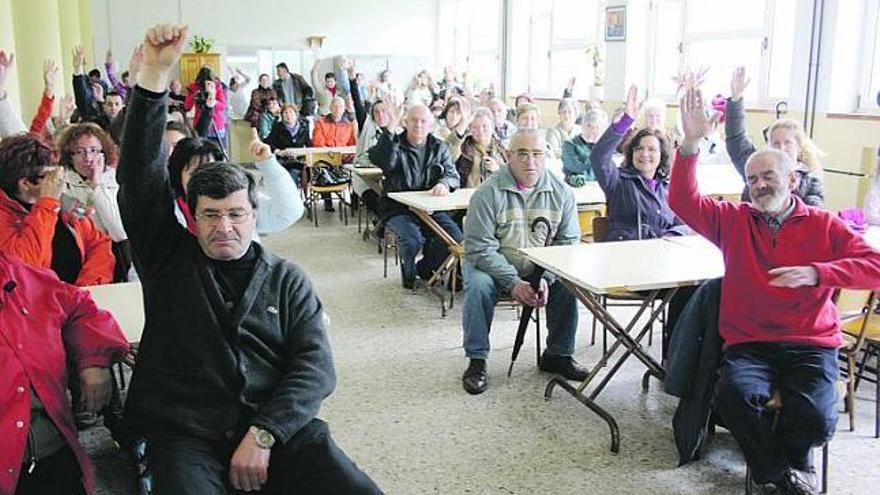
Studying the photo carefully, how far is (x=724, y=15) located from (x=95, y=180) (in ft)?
21.7

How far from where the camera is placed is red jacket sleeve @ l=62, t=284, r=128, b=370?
6.87 feet

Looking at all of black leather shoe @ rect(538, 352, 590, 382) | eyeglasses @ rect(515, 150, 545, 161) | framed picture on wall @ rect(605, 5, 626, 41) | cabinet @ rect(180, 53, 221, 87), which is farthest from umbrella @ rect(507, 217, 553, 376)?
cabinet @ rect(180, 53, 221, 87)

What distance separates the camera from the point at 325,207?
29.0ft

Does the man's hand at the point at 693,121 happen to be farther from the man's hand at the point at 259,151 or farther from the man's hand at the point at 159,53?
the man's hand at the point at 159,53

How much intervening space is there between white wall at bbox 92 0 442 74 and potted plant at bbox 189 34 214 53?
0.15 m

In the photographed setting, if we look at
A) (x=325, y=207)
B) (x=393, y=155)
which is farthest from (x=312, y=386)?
(x=325, y=207)

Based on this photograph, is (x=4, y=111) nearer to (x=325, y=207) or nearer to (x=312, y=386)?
(x=312, y=386)

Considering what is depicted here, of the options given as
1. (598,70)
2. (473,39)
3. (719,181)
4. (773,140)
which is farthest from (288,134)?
(773,140)

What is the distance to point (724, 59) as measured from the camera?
7996 millimetres

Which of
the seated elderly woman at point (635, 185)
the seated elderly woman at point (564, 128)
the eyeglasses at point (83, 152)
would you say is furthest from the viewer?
the seated elderly woman at point (564, 128)

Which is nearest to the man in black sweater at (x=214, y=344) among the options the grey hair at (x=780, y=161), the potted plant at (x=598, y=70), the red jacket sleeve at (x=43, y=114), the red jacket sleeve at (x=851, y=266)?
the red jacket sleeve at (x=851, y=266)

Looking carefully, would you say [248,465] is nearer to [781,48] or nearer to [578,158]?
[578,158]

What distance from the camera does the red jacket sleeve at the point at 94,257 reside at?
2.98 meters

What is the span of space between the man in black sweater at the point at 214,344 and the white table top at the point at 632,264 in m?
1.21
